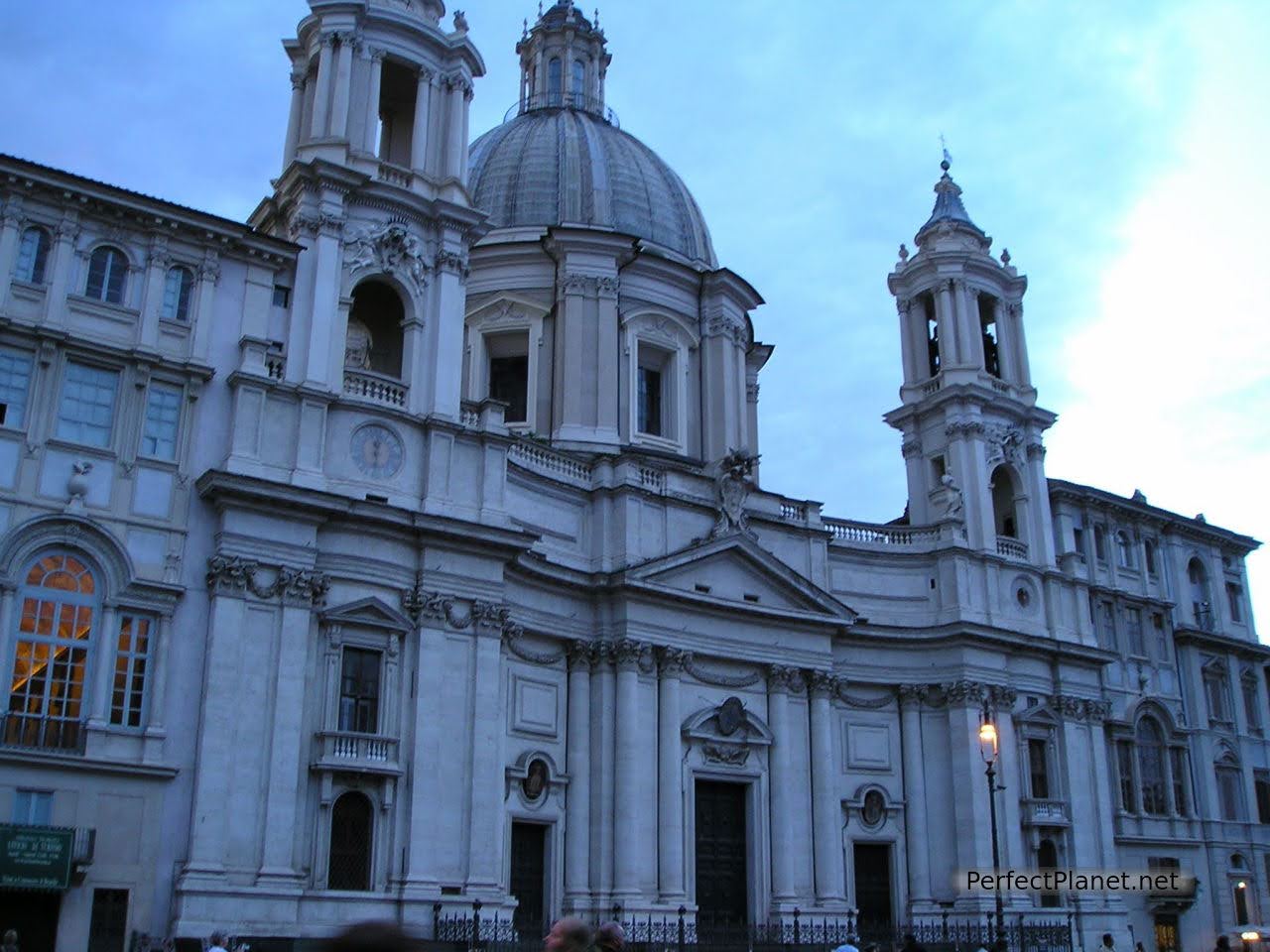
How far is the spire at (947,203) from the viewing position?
4925cm

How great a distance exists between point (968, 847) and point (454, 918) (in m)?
18.0

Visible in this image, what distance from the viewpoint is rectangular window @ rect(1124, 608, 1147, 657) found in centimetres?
4944

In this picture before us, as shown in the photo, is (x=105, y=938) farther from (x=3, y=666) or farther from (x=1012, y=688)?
(x=1012, y=688)

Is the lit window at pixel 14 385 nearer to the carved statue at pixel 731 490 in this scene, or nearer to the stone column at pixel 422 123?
the stone column at pixel 422 123

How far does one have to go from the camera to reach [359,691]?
97.9 ft

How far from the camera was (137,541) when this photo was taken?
27094 mm

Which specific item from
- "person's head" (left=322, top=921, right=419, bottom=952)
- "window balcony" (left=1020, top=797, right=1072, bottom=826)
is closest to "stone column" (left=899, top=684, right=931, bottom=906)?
"window balcony" (left=1020, top=797, right=1072, bottom=826)

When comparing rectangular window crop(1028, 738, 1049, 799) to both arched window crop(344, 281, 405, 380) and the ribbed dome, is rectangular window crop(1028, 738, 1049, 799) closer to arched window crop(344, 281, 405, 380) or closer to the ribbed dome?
the ribbed dome

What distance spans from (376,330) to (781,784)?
17263mm

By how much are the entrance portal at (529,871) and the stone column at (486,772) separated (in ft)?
6.26

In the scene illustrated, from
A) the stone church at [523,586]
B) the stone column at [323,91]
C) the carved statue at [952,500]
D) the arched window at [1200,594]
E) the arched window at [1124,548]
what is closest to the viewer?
the stone church at [523,586]

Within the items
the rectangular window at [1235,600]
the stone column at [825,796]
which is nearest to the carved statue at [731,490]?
the stone column at [825,796]

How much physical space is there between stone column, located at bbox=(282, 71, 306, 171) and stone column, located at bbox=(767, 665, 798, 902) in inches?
777

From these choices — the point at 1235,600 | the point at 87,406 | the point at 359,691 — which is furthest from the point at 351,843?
the point at 1235,600
